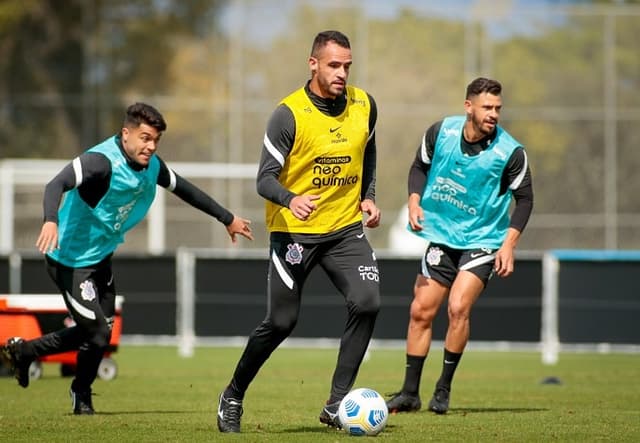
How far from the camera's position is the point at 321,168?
884 centimetres

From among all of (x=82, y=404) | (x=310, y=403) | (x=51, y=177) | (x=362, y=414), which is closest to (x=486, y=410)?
(x=310, y=403)

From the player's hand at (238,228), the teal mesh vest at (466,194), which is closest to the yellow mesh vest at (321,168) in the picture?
the player's hand at (238,228)

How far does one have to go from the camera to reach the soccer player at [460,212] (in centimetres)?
1048

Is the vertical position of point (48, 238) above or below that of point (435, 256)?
above

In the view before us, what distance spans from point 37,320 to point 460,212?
5.33m

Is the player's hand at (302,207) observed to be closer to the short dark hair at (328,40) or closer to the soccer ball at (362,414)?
the short dark hair at (328,40)

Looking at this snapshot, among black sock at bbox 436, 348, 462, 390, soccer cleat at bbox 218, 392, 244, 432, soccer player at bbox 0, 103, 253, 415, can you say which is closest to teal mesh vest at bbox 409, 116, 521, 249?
black sock at bbox 436, 348, 462, 390

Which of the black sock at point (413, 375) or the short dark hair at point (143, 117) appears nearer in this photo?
the short dark hair at point (143, 117)

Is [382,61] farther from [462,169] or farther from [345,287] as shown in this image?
[345,287]

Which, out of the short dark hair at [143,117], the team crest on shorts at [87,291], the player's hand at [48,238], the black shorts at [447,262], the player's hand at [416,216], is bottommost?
the team crest on shorts at [87,291]

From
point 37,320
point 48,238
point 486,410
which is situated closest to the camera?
point 48,238

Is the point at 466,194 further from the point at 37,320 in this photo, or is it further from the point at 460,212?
the point at 37,320

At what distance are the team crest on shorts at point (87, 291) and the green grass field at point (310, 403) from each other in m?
0.87

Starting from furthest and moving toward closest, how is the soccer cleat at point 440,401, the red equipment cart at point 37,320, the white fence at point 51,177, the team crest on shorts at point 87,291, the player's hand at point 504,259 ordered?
the white fence at point 51,177, the red equipment cart at point 37,320, the soccer cleat at point 440,401, the player's hand at point 504,259, the team crest on shorts at point 87,291
